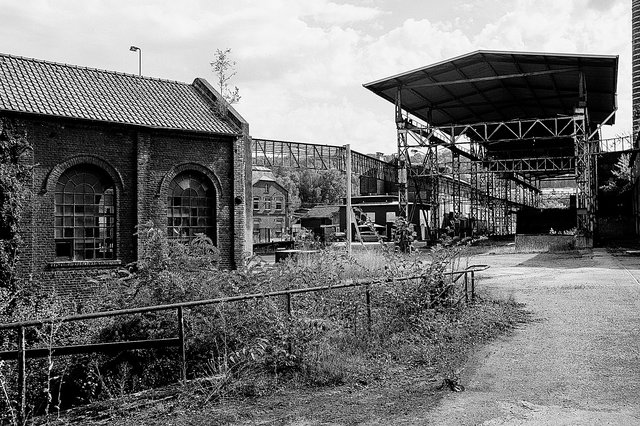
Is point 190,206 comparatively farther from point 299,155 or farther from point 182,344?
point 299,155

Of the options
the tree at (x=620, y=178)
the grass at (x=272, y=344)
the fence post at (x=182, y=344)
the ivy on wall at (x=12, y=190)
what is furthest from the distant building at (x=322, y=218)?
the fence post at (x=182, y=344)

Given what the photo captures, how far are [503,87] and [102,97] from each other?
74.2 ft

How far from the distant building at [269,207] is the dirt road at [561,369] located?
5336 cm

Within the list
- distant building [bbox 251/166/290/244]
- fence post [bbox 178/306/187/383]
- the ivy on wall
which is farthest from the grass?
distant building [bbox 251/166/290/244]

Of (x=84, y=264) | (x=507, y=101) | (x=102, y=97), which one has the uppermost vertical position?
(x=507, y=101)

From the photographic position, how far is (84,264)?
17.8 m

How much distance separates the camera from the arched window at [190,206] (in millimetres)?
20078

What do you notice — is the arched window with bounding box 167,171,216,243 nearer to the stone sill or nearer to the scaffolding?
the stone sill

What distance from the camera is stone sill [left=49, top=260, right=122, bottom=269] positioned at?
17242 mm

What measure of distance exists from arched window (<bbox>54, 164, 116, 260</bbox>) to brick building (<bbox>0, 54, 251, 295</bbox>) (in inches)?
1.2

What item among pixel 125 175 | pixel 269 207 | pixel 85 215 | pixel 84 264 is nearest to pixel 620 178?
pixel 269 207

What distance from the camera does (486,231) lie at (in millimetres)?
49781

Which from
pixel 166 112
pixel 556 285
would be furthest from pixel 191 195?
pixel 556 285

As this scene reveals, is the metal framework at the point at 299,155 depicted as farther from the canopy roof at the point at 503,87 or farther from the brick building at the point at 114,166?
the brick building at the point at 114,166
